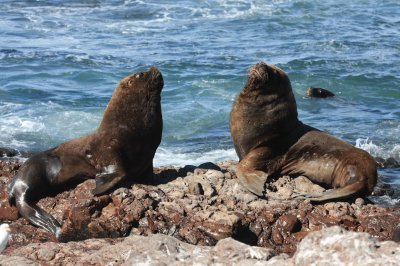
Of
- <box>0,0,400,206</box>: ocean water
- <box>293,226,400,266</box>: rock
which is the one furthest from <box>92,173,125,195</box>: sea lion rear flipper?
<box>0,0,400,206</box>: ocean water

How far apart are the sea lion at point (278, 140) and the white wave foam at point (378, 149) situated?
447cm

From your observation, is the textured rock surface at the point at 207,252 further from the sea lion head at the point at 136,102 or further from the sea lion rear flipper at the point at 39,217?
the sea lion head at the point at 136,102

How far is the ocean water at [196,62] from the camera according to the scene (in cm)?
1477

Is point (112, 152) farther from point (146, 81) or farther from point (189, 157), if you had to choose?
point (189, 157)

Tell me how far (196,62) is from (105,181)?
45.4 feet

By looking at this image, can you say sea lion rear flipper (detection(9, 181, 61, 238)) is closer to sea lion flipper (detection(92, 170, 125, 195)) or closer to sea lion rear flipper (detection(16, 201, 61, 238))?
sea lion rear flipper (detection(16, 201, 61, 238))

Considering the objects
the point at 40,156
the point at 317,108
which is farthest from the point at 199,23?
the point at 40,156

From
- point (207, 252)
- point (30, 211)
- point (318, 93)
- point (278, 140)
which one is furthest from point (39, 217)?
point (318, 93)

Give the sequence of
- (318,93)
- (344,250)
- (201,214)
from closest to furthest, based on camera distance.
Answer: (344,250) < (201,214) < (318,93)

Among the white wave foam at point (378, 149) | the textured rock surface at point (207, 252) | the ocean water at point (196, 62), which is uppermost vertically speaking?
the textured rock surface at point (207, 252)

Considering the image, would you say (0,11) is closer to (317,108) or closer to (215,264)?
(317,108)

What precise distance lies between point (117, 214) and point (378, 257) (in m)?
3.54

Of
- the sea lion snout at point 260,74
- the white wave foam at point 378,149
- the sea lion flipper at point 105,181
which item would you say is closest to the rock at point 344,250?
the sea lion flipper at point 105,181

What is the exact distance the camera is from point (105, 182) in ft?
25.4
